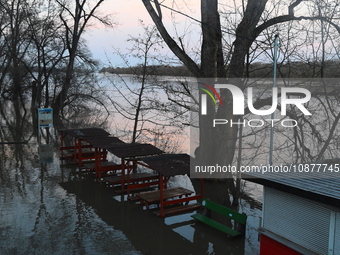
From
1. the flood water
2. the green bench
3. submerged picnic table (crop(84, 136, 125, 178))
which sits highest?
submerged picnic table (crop(84, 136, 125, 178))

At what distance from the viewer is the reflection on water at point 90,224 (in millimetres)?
8422

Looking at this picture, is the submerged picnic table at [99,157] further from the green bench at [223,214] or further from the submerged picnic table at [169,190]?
the green bench at [223,214]

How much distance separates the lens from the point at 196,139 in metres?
22.9

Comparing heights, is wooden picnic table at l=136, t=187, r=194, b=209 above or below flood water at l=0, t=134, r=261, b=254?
above

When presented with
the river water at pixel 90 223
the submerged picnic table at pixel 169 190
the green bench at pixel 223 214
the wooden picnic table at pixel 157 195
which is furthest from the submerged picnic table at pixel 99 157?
the green bench at pixel 223 214

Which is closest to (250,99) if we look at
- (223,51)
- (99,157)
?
(223,51)

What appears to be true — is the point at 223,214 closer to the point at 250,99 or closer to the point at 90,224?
the point at 90,224

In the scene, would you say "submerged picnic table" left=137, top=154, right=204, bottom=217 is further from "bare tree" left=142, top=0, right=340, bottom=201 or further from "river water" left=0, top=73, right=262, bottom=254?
"bare tree" left=142, top=0, right=340, bottom=201

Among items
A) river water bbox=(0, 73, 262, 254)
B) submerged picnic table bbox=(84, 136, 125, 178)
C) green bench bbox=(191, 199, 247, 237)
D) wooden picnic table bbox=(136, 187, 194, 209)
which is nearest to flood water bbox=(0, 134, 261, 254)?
river water bbox=(0, 73, 262, 254)

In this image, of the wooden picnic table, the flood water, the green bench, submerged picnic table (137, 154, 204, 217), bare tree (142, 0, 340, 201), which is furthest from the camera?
bare tree (142, 0, 340, 201)

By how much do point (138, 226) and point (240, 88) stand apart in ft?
23.4

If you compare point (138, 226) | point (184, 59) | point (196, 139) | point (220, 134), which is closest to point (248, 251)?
point (138, 226)

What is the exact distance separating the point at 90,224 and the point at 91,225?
76 millimetres

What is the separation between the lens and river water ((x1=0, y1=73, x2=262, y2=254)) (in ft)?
27.7
